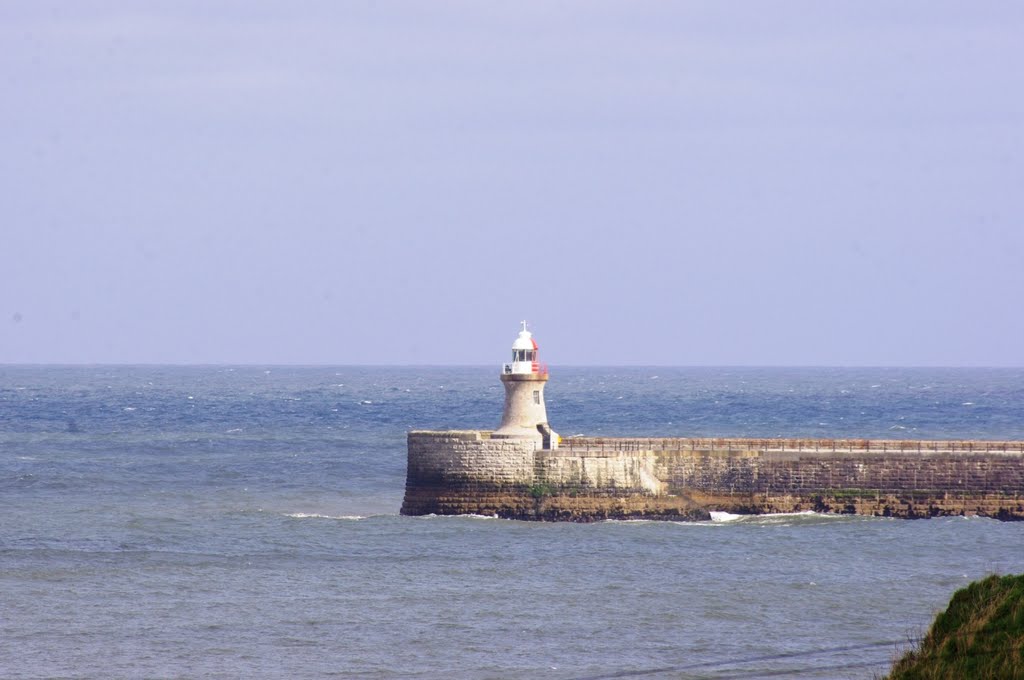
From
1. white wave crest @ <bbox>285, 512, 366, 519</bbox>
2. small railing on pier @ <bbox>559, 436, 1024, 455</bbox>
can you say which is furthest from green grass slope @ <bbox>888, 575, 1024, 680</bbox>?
white wave crest @ <bbox>285, 512, 366, 519</bbox>

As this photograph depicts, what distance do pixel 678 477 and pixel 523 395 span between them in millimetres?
4425

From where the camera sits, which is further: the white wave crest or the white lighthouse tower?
the white wave crest

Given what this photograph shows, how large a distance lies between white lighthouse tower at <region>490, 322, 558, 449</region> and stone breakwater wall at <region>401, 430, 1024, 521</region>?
4.11 feet

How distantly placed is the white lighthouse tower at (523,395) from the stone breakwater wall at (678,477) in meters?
1.25

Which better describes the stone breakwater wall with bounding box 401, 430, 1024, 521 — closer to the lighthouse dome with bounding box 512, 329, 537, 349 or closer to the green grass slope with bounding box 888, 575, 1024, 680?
the lighthouse dome with bounding box 512, 329, 537, 349

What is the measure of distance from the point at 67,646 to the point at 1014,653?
14757 mm

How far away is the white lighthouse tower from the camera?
40.2m

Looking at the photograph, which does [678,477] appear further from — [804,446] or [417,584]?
[417,584]

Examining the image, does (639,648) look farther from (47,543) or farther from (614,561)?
(47,543)

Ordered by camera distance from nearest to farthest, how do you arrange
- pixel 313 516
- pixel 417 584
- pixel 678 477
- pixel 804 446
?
1. pixel 417 584
2. pixel 678 477
3. pixel 804 446
4. pixel 313 516

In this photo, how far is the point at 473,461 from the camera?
127 feet

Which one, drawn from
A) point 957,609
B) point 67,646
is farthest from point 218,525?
point 957,609

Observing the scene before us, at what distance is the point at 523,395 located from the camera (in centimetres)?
4044

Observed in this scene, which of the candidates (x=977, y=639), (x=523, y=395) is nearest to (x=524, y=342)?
(x=523, y=395)
